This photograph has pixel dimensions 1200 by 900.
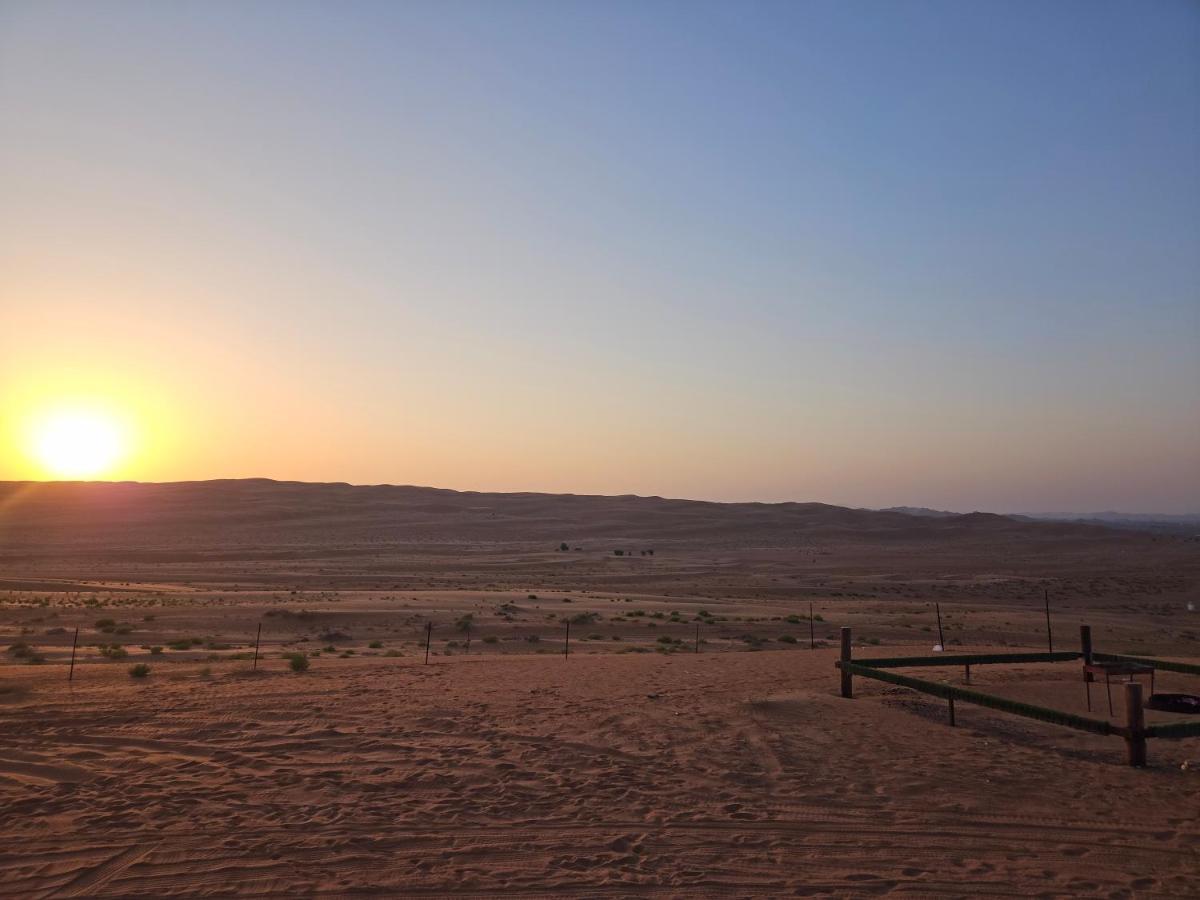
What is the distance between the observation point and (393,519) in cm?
10669

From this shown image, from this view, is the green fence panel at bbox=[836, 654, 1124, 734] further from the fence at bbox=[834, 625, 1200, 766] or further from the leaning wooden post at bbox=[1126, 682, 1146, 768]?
the leaning wooden post at bbox=[1126, 682, 1146, 768]

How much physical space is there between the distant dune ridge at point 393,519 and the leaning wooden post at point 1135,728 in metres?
82.0

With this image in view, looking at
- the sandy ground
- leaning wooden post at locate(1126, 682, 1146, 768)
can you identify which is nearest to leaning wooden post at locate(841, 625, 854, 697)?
the sandy ground

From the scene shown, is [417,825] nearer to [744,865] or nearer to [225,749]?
[744,865]

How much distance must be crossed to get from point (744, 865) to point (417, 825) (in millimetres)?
3081

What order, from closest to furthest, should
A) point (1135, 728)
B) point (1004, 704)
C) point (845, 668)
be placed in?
1. point (1135, 728)
2. point (1004, 704)
3. point (845, 668)

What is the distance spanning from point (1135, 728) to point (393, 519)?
10289cm

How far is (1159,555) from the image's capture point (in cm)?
7225

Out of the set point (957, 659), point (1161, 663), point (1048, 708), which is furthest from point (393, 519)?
point (1048, 708)

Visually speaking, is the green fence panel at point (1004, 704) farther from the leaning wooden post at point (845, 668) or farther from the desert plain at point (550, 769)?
the desert plain at point (550, 769)

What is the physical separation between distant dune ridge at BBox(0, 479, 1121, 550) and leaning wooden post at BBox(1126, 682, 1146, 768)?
269ft

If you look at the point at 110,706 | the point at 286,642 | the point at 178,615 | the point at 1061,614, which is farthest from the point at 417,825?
the point at 1061,614

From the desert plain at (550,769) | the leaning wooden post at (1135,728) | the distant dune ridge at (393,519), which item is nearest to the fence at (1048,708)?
the leaning wooden post at (1135,728)

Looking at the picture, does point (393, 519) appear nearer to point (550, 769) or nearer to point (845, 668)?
point (845, 668)
